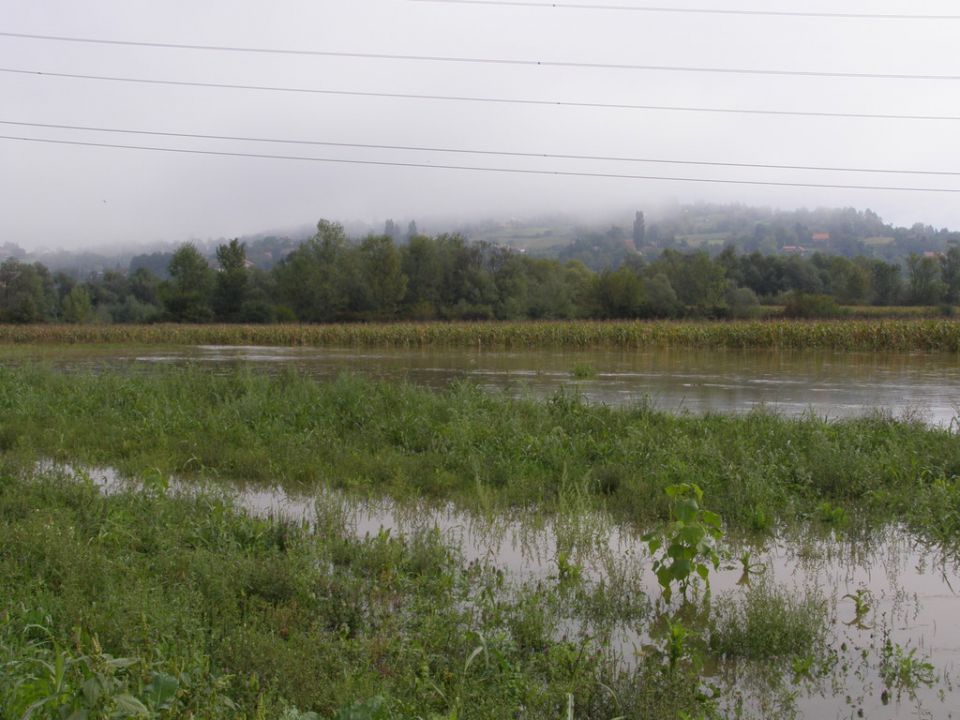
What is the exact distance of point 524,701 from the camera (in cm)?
402

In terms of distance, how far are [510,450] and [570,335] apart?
3121cm

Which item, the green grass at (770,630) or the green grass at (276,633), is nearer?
the green grass at (276,633)

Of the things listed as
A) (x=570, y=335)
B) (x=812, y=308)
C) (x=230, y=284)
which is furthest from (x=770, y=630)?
(x=230, y=284)

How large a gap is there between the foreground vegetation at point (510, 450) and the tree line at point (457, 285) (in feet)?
156

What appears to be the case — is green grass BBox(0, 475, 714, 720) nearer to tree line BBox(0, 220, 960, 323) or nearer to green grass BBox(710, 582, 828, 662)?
green grass BBox(710, 582, 828, 662)

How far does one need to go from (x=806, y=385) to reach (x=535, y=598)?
56.8ft

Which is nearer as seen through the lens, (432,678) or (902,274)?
(432,678)

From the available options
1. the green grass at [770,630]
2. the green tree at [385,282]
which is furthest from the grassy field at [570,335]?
the green grass at [770,630]

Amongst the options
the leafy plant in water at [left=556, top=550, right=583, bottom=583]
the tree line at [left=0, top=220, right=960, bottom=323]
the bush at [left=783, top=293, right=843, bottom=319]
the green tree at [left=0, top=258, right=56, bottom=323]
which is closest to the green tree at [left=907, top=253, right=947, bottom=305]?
the tree line at [left=0, top=220, right=960, bottom=323]

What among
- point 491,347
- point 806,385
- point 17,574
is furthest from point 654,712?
point 491,347

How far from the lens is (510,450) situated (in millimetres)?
10133

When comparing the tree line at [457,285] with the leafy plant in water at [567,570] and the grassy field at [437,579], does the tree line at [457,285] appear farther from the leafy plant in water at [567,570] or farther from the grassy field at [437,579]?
the leafy plant in water at [567,570]

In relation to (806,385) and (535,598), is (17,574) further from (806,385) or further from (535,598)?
(806,385)

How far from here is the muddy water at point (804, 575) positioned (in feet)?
14.4
